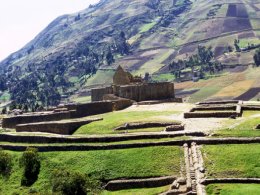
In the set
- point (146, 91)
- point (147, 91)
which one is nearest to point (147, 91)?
point (147, 91)

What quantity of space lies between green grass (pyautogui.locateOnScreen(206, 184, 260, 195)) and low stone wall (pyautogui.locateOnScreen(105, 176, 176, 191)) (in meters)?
4.02

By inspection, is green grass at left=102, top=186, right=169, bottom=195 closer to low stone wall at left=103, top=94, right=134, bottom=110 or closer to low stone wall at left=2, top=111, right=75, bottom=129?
low stone wall at left=2, top=111, right=75, bottom=129

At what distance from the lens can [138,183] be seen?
35469mm

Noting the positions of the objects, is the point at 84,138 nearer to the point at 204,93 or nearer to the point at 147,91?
the point at 147,91

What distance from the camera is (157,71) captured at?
193 meters

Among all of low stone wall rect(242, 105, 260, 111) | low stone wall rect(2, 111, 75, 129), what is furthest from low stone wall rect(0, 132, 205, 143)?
low stone wall rect(242, 105, 260, 111)

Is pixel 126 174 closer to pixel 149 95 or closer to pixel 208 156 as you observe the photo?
pixel 208 156

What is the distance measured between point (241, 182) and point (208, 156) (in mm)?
→ 4564

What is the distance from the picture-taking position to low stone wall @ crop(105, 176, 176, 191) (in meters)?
34.7

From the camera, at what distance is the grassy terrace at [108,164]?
120ft

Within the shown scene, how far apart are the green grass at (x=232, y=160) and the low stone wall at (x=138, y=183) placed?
2819mm

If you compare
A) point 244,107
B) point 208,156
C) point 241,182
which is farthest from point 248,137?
point 244,107

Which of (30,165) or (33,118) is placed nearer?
(30,165)

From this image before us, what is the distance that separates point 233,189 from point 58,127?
987 inches
